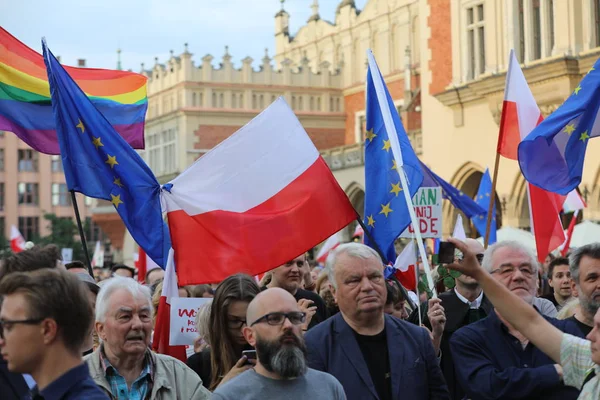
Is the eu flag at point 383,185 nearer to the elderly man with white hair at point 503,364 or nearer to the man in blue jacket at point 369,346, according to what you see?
the man in blue jacket at point 369,346

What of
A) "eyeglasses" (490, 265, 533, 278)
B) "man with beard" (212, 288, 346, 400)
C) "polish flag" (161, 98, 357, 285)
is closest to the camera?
"man with beard" (212, 288, 346, 400)

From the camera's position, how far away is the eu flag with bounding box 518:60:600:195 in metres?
8.95

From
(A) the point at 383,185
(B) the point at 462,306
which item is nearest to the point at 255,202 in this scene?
(A) the point at 383,185

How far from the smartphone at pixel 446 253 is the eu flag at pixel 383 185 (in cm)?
355

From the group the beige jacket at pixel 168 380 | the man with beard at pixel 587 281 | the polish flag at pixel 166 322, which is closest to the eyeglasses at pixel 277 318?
the beige jacket at pixel 168 380

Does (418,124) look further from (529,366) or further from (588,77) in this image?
(529,366)

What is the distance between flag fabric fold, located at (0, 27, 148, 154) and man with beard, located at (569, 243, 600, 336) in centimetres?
526

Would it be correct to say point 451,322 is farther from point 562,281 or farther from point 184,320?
point 562,281

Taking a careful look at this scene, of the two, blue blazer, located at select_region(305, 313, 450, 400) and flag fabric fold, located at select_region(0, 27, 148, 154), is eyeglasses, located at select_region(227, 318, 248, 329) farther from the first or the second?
flag fabric fold, located at select_region(0, 27, 148, 154)

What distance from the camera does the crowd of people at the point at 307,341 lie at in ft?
11.4

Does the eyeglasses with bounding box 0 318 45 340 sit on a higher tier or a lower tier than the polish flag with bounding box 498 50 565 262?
lower

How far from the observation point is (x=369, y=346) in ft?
17.8

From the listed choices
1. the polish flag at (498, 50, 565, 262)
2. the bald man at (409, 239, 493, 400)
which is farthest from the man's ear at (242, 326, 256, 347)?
the polish flag at (498, 50, 565, 262)

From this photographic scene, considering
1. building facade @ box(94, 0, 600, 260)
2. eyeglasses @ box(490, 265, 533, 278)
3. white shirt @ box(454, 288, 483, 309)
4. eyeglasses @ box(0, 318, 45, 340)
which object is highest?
building facade @ box(94, 0, 600, 260)
